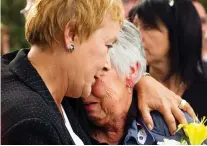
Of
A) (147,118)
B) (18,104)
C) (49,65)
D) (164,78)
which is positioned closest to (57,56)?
(49,65)

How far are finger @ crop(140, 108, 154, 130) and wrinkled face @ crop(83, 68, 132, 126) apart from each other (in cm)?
8

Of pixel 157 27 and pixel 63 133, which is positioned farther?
pixel 157 27

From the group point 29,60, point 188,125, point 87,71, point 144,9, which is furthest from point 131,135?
point 144,9

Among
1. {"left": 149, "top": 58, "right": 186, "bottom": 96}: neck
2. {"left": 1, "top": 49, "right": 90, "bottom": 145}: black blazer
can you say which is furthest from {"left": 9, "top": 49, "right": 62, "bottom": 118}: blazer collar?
{"left": 149, "top": 58, "right": 186, "bottom": 96}: neck

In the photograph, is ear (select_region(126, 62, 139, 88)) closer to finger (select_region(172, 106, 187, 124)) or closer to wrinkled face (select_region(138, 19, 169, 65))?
finger (select_region(172, 106, 187, 124))

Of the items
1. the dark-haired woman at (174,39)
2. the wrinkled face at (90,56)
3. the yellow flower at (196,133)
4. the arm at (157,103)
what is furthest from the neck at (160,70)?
the wrinkled face at (90,56)

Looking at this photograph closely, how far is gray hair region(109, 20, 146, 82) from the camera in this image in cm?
206

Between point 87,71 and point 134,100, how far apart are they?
56 cm

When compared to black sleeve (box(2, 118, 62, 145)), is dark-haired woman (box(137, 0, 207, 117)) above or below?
below

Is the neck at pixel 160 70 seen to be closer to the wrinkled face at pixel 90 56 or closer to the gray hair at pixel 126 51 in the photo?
the gray hair at pixel 126 51

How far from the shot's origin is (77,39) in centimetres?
163

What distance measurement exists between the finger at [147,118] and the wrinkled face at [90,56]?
0.42m

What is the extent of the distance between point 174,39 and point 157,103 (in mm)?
1258

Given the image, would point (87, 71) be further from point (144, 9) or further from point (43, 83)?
point (144, 9)
